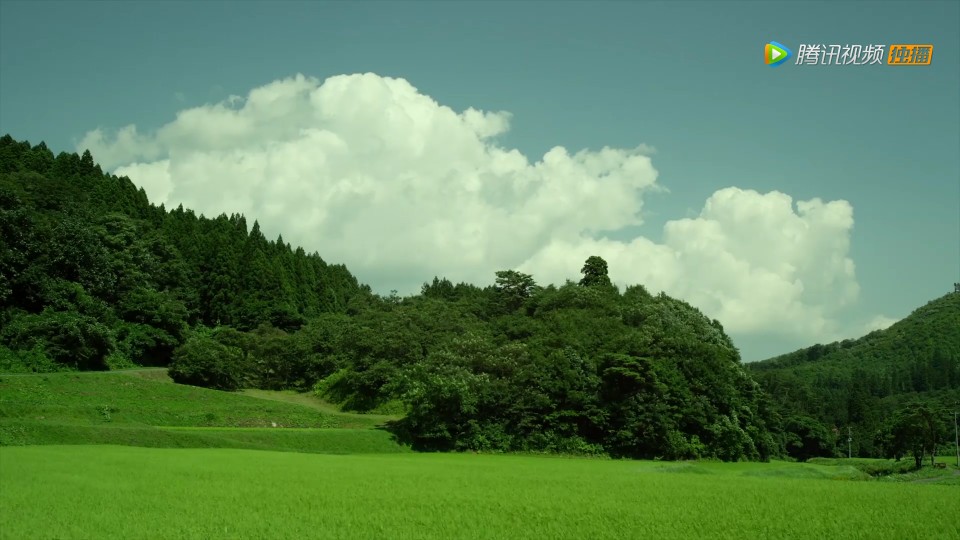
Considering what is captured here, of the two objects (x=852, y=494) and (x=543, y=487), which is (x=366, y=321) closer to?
(x=543, y=487)

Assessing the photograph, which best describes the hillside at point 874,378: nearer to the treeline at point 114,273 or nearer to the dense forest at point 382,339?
the dense forest at point 382,339

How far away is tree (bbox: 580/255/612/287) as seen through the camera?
267 ft

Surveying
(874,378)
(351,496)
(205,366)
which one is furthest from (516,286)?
(874,378)

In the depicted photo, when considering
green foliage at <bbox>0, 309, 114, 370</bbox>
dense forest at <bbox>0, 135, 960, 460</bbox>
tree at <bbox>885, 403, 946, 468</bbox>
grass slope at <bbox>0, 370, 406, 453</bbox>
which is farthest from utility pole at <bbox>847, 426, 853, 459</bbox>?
green foliage at <bbox>0, 309, 114, 370</bbox>

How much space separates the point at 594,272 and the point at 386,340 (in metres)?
29.6

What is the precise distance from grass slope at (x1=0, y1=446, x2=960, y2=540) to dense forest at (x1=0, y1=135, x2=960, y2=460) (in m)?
21.6

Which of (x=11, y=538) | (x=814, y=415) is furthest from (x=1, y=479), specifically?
(x=814, y=415)

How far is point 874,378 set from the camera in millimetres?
130125

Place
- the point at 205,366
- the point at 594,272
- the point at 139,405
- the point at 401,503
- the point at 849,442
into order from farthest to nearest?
the point at 849,442 < the point at 594,272 < the point at 205,366 < the point at 139,405 < the point at 401,503

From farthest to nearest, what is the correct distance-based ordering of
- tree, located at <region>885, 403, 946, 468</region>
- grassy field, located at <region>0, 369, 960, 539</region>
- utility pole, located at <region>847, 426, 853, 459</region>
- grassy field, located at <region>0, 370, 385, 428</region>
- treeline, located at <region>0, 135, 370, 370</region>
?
1. utility pole, located at <region>847, 426, 853, 459</region>
2. tree, located at <region>885, 403, 946, 468</region>
3. treeline, located at <region>0, 135, 370, 370</region>
4. grassy field, located at <region>0, 370, 385, 428</region>
5. grassy field, located at <region>0, 369, 960, 539</region>

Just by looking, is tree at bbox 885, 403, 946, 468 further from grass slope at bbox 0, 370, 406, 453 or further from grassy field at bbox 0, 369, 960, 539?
grass slope at bbox 0, 370, 406, 453

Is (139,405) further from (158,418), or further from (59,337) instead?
(59,337)

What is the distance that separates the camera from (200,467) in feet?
90.8

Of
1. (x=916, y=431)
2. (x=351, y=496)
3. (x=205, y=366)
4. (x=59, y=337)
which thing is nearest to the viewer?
(x=351, y=496)
